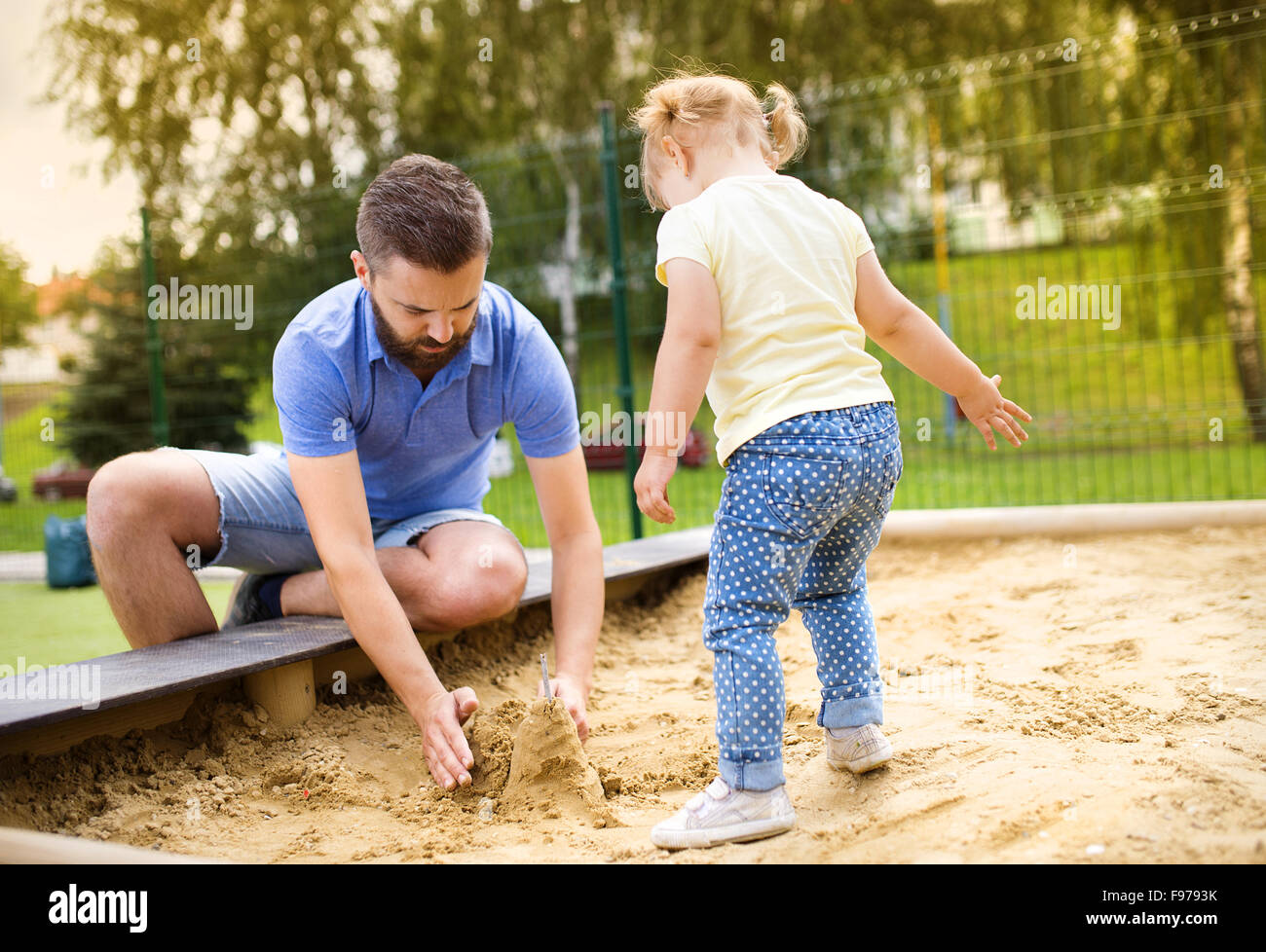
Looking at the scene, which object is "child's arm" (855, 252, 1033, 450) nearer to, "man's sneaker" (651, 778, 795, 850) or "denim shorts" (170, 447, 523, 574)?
"man's sneaker" (651, 778, 795, 850)

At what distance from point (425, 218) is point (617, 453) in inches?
184

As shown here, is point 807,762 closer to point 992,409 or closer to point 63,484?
point 992,409

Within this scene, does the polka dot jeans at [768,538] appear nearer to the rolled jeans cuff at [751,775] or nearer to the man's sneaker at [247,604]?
the rolled jeans cuff at [751,775]

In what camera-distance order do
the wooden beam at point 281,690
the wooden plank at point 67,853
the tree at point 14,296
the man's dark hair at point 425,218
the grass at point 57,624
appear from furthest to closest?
1. the tree at point 14,296
2. the grass at point 57,624
3. the wooden beam at point 281,690
4. the man's dark hair at point 425,218
5. the wooden plank at point 67,853

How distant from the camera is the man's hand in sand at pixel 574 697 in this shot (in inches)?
83.3

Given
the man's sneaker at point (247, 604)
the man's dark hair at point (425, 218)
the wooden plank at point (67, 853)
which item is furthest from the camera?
the man's sneaker at point (247, 604)

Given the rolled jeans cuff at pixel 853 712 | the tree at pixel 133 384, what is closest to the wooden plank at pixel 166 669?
the rolled jeans cuff at pixel 853 712

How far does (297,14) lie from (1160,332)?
11297mm

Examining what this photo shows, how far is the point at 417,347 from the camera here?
2.24 m

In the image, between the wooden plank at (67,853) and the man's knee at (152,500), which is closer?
the wooden plank at (67,853)

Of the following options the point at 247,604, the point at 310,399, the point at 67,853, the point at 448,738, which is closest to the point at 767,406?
the point at 448,738

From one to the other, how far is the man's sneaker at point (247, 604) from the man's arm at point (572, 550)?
86cm

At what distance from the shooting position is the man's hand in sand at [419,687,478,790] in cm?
197
